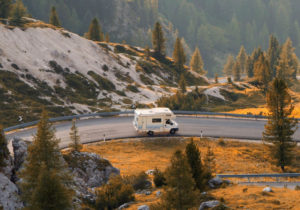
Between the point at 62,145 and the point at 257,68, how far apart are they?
74153mm

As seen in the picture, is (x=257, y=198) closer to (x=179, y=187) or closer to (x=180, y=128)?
(x=179, y=187)

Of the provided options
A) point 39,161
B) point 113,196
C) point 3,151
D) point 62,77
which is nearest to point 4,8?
point 62,77

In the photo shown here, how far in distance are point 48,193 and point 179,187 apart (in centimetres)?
539

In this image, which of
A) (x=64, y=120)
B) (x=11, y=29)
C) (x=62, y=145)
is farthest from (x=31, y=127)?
(x=11, y=29)

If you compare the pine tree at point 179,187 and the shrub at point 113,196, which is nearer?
the pine tree at point 179,187

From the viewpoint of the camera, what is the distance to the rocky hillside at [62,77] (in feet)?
169

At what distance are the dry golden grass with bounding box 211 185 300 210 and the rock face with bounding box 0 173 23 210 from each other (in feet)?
33.5

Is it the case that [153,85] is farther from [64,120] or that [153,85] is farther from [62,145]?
[62,145]

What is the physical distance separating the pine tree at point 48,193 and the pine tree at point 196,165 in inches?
328

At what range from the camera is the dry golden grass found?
14164mm

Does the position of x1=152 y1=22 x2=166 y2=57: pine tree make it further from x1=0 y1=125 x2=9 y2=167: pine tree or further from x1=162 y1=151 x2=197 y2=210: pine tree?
x1=162 y1=151 x2=197 y2=210: pine tree

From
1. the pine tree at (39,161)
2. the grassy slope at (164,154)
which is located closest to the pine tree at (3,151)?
the pine tree at (39,161)

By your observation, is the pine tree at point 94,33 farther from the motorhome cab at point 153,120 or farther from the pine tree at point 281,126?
the pine tree at point 281,126

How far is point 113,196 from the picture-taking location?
17.8m
